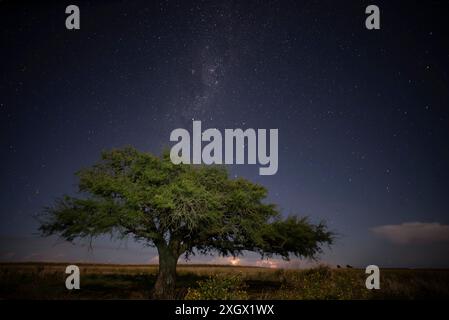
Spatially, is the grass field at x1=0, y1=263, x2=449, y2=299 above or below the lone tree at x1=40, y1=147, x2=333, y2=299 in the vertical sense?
below

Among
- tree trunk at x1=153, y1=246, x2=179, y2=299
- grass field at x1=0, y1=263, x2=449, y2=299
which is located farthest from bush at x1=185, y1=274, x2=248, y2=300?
tree trunk at x1=153, y1=246, x2=179, y2=299

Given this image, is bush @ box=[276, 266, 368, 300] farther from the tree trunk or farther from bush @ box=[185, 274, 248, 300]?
the tree trunk

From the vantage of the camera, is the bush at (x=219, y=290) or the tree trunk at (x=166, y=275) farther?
the tree trunk at (x=166, y=275)

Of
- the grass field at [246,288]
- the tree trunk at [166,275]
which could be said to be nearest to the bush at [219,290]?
the grass field at [246,288]

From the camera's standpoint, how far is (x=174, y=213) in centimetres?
1164

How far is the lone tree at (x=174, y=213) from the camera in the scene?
39.1 feet

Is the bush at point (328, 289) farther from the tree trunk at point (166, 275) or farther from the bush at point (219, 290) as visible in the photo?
the tree trunk at point (166, 275)

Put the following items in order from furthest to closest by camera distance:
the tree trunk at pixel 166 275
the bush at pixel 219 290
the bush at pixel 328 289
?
the tree trunk at pixel 166 275 < the bush at pixel 328 289 < the bush at pixel 219 290

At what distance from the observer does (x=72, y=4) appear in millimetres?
12859

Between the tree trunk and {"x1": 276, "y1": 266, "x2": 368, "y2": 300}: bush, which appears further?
the tree trunk

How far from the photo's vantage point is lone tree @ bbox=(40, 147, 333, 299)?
11.9 metres

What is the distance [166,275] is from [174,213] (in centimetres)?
225
